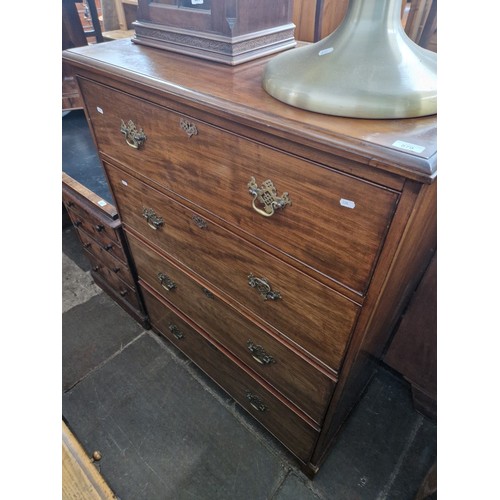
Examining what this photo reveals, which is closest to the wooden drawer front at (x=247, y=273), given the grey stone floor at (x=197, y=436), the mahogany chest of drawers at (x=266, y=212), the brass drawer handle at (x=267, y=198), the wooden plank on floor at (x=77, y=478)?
the mahogany chest of drawers at (x=266, y=212)

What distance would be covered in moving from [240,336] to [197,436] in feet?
1.76

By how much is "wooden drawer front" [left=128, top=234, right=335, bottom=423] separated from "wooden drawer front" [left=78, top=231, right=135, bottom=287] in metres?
0.14

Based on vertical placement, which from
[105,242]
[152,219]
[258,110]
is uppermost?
[258,110]

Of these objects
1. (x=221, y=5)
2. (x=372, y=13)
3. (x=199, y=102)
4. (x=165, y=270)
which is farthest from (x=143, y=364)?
(x=372, y=13)

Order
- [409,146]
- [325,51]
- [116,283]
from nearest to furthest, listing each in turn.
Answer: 1. [409,146]
2. [325,51]
3. [116,283]

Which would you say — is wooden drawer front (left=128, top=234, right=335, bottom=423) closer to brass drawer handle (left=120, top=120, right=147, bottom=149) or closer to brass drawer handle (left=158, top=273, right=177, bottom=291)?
brass drawer handle (left=158, top=273, right=177, bottom=291)

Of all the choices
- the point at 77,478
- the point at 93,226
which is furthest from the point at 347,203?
the point at 93,226

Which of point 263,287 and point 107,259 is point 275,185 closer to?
point 263,287

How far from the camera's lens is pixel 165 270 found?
1140 mm

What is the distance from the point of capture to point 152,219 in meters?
1.00

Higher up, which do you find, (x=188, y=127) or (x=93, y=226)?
(x=188, y=127)

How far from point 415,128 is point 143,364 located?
1.39m

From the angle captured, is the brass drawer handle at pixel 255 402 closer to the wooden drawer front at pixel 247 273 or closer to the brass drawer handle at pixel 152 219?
the wooden drawer front at pixel 247 273

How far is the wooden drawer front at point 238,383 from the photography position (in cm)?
103
